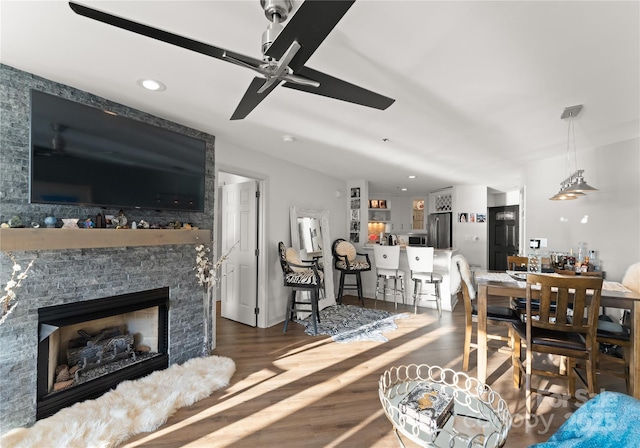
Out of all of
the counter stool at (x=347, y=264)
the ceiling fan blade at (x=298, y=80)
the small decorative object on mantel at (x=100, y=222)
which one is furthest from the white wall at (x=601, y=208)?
the small decorative object on mantel at (x=100, y=222)

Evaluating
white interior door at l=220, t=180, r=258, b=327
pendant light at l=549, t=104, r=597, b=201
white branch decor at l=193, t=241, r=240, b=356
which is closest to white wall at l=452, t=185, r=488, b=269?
pendant light at l=549, t=104, r=597, b=201

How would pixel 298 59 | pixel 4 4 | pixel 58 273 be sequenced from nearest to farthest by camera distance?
pixel 298 59 < pixel 4 4 < pixel 58 273

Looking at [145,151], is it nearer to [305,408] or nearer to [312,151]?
[312,151]

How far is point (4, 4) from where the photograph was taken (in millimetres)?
1373

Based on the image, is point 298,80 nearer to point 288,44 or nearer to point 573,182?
point 288,44

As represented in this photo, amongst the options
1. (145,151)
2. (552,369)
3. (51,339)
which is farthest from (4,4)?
(552,369)

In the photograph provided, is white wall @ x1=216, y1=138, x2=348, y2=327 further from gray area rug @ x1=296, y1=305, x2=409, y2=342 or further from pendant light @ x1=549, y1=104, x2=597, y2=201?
pendant light @ x1=549, y1=104, x2=597, y2=201

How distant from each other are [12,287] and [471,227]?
7.76 m

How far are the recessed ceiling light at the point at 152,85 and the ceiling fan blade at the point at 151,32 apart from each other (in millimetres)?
1150

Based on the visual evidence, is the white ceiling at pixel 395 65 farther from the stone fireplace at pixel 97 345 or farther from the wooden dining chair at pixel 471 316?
the stone fireplace at pixel 97 345

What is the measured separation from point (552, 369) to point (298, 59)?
144 inches

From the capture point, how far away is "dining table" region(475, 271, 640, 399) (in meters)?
2.15

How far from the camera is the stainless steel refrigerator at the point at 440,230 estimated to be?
7.49 meters

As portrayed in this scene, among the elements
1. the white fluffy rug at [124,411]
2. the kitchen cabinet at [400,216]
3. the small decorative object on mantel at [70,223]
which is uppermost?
the kitchen cabinet at [400,216]
